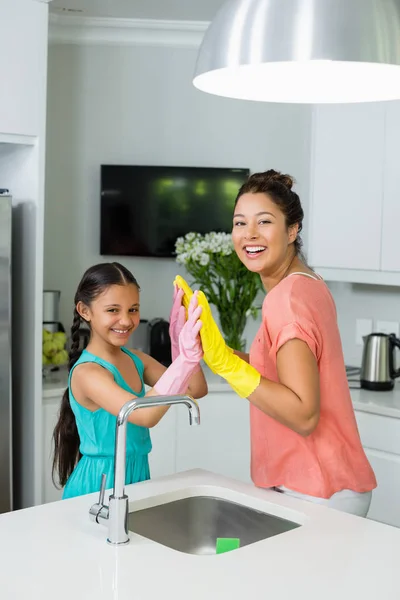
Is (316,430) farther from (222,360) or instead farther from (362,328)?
(362,328)

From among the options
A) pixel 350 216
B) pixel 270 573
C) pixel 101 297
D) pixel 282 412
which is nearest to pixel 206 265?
pixel 350 216

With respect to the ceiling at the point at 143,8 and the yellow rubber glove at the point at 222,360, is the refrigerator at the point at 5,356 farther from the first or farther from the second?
the yellow rubber glove at the point at 222,360

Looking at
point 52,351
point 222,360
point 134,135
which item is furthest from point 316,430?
point 134,135

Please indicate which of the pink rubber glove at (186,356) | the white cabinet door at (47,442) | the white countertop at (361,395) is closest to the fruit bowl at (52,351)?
the white countertop at (361,395)

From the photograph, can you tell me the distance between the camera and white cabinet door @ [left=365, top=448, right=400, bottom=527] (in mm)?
3096

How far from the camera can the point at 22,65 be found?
10.3 feet

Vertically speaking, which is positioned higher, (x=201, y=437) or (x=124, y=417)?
(x=124, y=417)

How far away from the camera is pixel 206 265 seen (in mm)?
3641

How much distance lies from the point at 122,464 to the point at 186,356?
34 centimetres

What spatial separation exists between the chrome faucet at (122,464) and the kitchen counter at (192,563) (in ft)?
0.11

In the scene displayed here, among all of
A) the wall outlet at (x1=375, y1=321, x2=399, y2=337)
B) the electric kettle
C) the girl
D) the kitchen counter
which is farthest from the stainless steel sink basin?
the wall outlet at (x1=375, y1=321, x2=399, y2=337)

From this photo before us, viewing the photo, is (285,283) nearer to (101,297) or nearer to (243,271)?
(101,297)

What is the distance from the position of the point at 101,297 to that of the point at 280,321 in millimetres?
465

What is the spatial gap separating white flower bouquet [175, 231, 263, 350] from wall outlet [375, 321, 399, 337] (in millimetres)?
597
